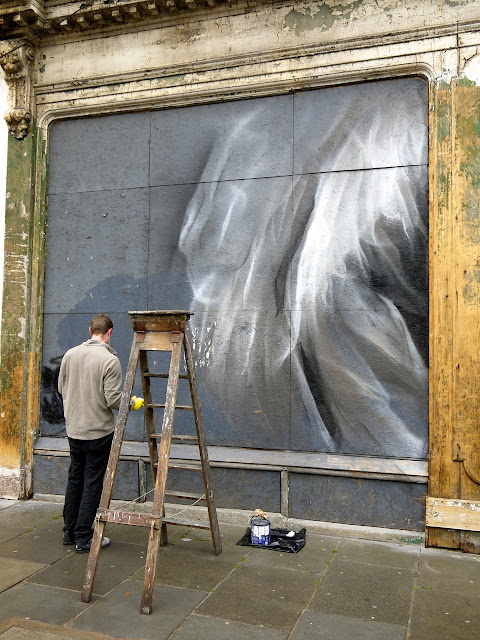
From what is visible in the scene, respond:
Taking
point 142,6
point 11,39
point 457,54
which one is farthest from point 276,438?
point 11,39

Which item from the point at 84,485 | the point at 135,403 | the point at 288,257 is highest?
the point at 288,257

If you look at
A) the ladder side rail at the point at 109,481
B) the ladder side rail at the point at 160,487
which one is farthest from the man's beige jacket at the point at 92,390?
the ladder side rail at the point at 160,487

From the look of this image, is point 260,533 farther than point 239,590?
Yes

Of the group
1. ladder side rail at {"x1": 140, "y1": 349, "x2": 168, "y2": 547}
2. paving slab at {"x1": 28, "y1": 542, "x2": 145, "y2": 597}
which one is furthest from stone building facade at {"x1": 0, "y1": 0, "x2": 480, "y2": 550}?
paving slab at {"x1": 28, "y1": 542, "x2": 145, "y2": 597}

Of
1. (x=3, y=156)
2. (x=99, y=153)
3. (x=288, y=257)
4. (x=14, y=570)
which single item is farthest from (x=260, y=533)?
(x=3, y=156)

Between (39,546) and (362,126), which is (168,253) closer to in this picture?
(362,126)

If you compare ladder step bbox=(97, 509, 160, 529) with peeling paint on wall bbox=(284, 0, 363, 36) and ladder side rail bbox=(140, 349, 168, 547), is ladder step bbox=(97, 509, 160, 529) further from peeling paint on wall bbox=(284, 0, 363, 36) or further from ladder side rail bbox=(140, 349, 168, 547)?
peeling paint on wall bbox=(284, 0, 363, 36)

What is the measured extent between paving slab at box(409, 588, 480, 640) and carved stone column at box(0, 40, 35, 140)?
596cm

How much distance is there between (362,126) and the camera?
540cm

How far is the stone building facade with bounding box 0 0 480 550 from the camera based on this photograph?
504cm

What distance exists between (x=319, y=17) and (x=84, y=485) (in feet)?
15.7

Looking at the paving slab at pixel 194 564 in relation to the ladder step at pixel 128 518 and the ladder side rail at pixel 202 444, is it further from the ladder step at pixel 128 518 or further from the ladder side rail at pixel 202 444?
the ladder step at pixel 128 518

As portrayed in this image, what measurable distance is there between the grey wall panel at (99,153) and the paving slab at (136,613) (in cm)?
393

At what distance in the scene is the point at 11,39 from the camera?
6.41 metres
